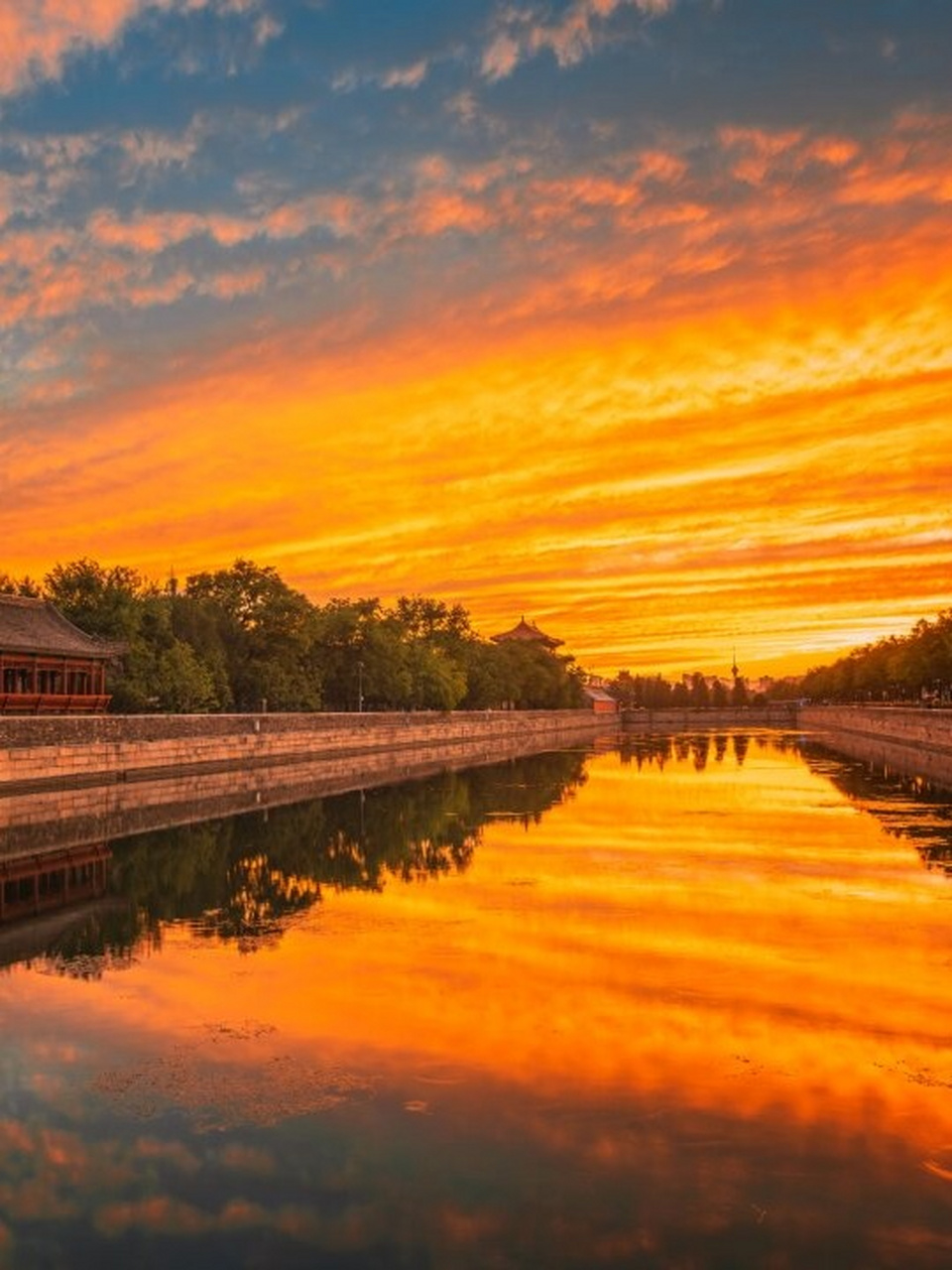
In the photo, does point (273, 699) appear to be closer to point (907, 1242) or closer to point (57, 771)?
point (57, 771)

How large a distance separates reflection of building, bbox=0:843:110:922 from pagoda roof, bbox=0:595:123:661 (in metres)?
22.3

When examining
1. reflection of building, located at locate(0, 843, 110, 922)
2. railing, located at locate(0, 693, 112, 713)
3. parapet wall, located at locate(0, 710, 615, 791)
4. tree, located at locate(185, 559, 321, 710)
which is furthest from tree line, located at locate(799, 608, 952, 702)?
reflection of building, located at locate(0, 843, 110, 922)

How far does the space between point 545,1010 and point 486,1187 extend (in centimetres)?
457

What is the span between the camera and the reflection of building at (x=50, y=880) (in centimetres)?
1984

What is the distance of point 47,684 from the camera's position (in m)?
49.9

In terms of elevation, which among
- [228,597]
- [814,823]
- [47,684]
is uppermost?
[228,597]

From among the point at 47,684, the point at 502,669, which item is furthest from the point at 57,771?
the point at 502,669

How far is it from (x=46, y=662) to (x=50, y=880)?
28.3m

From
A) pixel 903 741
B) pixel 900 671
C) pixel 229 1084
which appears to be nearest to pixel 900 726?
pixel 903 741

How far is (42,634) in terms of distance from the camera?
48.8 m

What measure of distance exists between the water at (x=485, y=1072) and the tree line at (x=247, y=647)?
1323 inches

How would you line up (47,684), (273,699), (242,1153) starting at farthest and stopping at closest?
(273,699) < (47,684) < (242,1153)

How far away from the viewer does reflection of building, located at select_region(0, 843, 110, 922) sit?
19.8m

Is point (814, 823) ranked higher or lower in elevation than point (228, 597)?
lower
